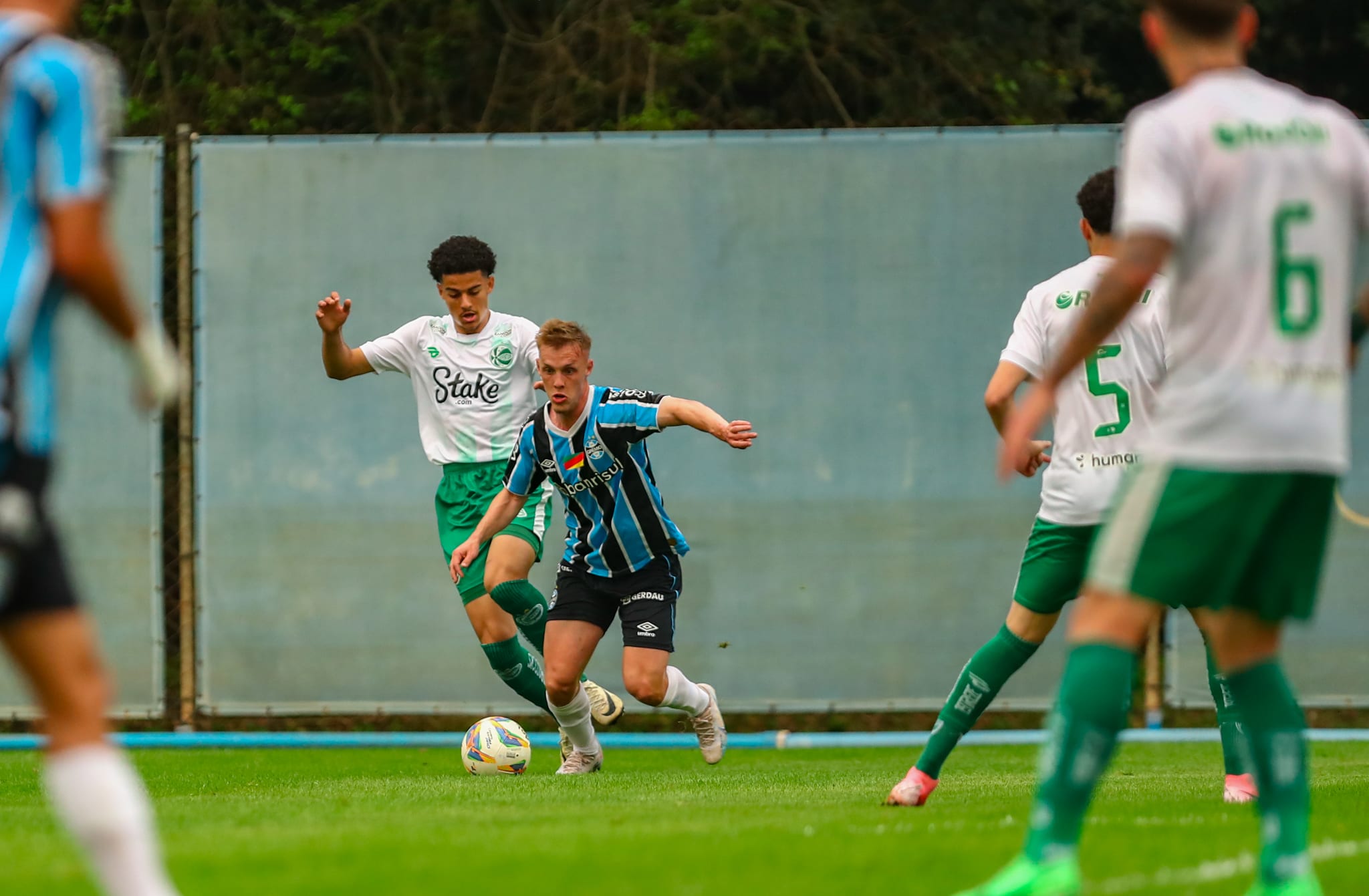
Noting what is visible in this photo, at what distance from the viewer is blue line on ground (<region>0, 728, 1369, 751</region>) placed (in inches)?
404

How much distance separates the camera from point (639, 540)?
320 inches

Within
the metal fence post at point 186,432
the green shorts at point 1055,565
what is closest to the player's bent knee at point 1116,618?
the green shorts at point 1055,565

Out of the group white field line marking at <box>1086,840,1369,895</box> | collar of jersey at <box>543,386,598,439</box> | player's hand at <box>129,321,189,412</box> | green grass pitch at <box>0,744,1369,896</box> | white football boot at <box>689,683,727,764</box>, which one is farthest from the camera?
white football boot at <box>689,683,727,764</box>

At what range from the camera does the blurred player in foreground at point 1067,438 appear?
5.85 m

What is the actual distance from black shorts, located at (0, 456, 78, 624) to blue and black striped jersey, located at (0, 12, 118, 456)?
5 cm

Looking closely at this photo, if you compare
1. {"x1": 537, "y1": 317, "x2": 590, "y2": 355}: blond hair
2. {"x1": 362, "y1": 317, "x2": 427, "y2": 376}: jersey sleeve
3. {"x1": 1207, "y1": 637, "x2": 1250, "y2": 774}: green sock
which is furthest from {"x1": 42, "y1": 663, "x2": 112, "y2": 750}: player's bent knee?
{"x1": 362, "y1": 317, "x2": 427, "y2": 376}: jersey sleeve

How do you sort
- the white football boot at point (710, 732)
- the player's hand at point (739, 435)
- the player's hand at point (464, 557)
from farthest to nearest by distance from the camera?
1. the white football boot at point (710, 732)
2. the player's hand at point (464, 557)
3. the player's hand at point (739, 435)

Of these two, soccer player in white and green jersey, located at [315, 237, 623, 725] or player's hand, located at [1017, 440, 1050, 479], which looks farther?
soccer player in white and green jersey, located at [315, 237, 623, 725]

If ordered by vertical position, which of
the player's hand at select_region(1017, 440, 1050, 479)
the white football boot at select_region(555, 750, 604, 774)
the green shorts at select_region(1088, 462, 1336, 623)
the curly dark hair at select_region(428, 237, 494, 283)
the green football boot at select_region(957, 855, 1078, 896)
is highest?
the curly dark hair at select_region(428, 237, 494, 283)

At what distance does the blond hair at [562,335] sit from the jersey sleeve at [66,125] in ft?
15.6

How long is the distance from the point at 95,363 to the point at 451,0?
4214mm

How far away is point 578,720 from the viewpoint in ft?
27.3

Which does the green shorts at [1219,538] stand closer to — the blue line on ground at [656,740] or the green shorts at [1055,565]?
the green shorts at [1055,565]

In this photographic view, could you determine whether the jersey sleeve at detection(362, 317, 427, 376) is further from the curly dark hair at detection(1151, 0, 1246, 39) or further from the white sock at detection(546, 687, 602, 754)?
the curly dark hair at detection(1151, 0, 1246, 39)
